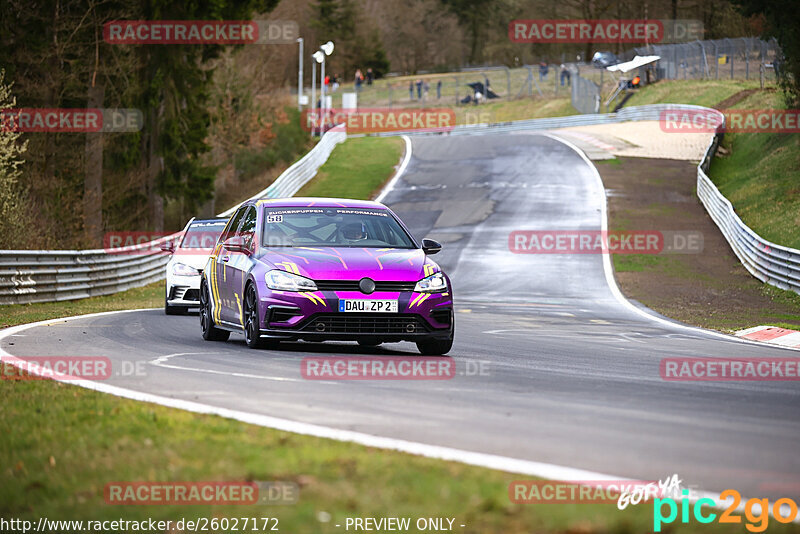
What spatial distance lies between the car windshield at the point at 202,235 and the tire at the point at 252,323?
901 centimetres

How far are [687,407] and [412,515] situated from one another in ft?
12.5

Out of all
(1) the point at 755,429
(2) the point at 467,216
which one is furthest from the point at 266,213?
(2) the point at 467,216

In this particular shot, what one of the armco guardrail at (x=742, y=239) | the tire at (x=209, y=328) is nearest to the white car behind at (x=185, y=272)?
the tire at (x=209, y=328)

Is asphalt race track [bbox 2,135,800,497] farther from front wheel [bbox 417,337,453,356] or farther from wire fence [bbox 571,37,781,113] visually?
wire fence [bbox 571,37,781,113]

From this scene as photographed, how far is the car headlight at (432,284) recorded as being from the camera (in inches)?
454

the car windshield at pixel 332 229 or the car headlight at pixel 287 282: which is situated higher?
the car windshield at pixel 332 229

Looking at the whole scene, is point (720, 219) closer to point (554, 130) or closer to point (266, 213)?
point (266, 213)

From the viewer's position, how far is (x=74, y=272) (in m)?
24.6

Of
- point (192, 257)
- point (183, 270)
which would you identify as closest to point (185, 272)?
point (183, 270)

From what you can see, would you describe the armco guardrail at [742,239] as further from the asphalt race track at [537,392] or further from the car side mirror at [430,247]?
the car side mirror at [430,247]

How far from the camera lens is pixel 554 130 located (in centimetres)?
6975

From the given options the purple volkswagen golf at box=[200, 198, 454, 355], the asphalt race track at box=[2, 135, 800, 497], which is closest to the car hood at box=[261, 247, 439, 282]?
the purple volkswagen golf at box=[200, 198, 454, 355]

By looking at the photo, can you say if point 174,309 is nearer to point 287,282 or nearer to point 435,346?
point 287,282

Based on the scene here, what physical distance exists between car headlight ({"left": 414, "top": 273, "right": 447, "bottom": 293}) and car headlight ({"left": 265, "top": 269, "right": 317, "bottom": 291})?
3.51ft
